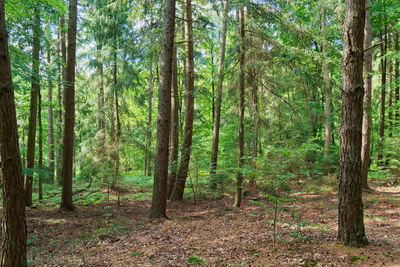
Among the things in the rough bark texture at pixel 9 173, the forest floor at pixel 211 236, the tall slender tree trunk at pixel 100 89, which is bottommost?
the forest floor at pixel 211 236

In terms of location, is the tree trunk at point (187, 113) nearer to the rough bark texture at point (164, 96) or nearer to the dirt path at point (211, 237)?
the dirt path at point (211, 237)

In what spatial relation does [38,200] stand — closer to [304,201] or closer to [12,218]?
[12,218]

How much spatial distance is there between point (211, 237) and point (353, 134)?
12.1ft

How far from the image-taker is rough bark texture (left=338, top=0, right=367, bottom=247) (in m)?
4.01

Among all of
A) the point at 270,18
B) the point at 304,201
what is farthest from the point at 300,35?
the point at 304,201

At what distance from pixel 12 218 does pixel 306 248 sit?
469 cm

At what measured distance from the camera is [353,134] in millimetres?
4023

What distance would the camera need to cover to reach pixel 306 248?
13.6 ft

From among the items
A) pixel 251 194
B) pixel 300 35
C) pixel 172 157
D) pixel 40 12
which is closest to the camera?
pixel 300 35

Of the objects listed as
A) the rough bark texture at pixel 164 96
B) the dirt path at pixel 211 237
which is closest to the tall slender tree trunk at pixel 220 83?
the dirt path at pixel 211 237

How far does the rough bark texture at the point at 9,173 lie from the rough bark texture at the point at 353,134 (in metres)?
5.13

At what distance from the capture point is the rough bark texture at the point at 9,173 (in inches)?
133

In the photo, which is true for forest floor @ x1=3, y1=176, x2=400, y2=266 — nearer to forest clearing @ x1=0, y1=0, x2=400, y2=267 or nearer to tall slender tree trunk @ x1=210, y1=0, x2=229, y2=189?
forest clearing @ x1=0, y1=0, x2=400, y2=267

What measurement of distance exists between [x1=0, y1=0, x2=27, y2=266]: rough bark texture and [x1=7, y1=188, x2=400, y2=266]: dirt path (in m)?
1.30
